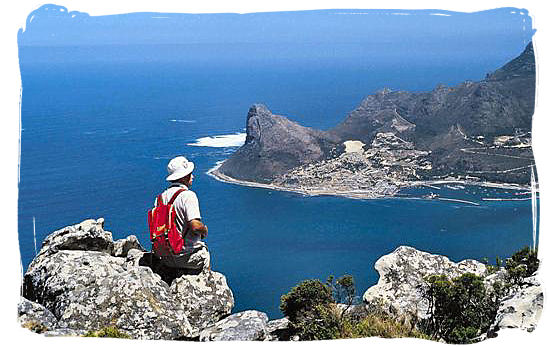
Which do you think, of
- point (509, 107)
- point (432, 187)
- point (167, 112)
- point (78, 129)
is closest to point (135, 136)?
point (78, 129)

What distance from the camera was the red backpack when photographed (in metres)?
2.86

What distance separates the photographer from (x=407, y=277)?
348cm

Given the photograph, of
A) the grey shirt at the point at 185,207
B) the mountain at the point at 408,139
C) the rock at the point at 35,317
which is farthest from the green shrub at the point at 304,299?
the mountain at the point at 408,139

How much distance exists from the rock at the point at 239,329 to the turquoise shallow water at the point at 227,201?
10.1 m

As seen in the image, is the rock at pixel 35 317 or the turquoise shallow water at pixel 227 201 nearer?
the rock at pixel 35 317

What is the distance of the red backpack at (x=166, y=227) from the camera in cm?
286

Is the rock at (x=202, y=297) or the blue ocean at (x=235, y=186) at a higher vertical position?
the rock at (x=202, y=297)

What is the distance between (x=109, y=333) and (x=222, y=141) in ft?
92.5

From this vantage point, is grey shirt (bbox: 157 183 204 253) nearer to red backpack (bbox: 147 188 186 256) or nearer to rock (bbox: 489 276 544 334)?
red backpack (bbox: 147 188 186 256)

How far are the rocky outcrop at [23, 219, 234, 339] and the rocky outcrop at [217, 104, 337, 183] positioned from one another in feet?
87.9

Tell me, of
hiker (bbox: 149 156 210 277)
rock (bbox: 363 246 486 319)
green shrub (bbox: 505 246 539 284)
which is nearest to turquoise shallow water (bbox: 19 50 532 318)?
rock (bbox: 363 246 486 319)

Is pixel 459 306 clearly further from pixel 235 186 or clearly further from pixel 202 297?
pixel 235 186

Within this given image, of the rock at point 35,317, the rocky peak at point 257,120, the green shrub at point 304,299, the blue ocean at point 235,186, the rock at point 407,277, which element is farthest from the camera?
the rocky peak at point 257,120

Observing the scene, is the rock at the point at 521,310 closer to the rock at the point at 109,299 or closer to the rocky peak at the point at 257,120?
the rock at the point at 109,299
